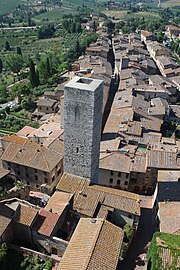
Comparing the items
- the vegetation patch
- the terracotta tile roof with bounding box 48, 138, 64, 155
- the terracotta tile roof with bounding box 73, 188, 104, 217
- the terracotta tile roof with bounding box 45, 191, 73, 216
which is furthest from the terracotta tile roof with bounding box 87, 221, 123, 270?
the terracotta tile roof with bounding box 48, 138, 64, 155

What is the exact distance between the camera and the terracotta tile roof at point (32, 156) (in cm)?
4219

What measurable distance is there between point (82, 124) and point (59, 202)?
31.1ft

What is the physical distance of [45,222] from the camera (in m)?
32.3

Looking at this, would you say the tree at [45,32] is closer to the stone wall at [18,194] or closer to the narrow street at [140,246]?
the stone wall at [18,194]

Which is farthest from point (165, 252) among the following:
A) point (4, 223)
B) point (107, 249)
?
point (4, 223)

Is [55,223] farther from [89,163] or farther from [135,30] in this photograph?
[135,30]

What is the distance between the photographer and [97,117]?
34750 millimetres

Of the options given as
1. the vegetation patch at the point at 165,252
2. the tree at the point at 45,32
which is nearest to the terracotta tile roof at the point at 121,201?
the vegetation patch at the point at 165,252

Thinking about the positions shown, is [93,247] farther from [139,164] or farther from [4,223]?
[139,164]

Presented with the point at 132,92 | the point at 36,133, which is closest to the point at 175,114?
the point at 132,92

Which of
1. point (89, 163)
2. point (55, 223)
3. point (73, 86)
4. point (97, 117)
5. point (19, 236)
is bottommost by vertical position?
point (19, 236)

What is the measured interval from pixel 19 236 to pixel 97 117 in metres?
16.2

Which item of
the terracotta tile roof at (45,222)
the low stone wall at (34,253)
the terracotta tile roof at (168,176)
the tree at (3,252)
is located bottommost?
the low stone wall at (34,253)

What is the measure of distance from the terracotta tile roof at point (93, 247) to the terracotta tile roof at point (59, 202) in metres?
3.03
